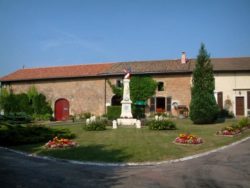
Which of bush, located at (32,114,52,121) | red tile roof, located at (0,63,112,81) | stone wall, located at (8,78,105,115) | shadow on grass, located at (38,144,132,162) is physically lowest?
shadow on grass, located at (38,144,132,162)

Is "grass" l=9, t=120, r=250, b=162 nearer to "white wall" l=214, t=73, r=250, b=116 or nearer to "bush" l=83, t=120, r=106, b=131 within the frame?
"bush" l=83, t=120, r=106, b=131

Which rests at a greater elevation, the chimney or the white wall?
the chimney

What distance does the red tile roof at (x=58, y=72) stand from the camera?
120 ft

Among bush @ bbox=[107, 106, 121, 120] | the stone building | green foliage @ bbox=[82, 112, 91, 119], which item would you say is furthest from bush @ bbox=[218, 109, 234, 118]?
green foliage @ bbox=[82, 112, 91, 119]

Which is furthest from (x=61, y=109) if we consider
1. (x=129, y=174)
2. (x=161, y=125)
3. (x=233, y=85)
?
(x=129, y=174)

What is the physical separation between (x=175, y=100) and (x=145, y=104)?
119 inches

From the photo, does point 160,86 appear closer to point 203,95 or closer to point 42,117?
point 203,95

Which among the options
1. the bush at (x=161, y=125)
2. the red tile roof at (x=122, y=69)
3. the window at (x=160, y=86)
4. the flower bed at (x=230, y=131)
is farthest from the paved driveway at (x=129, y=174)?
the window at (x=160, y=86)

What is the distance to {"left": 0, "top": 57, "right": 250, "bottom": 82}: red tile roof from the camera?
32688 millimetres

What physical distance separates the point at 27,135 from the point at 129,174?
866 centimetres

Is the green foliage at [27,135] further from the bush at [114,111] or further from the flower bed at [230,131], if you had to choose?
the bush at [114,111]

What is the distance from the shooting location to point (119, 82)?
1373 inches

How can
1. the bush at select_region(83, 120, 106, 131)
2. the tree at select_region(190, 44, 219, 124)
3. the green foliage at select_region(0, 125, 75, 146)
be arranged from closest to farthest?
1. the green foliage at select_region(0, 125, 75, 146)
2. the bush at select_region(83, 120, 106, 131)
3. the tree at select_region(190, 44, 219, 124)

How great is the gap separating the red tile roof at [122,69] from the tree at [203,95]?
669cm
